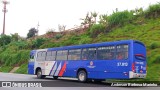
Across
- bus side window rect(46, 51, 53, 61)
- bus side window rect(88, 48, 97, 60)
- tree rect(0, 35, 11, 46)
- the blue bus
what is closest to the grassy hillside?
the blue bus

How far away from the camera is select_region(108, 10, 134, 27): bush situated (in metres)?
38.6

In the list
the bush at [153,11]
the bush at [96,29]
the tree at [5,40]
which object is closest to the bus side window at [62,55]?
the bush at [96,29]

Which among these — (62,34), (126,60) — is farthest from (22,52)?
(126,60)

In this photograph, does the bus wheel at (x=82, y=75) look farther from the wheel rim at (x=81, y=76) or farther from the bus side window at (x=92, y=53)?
the bus side window at (x=92, y=53)

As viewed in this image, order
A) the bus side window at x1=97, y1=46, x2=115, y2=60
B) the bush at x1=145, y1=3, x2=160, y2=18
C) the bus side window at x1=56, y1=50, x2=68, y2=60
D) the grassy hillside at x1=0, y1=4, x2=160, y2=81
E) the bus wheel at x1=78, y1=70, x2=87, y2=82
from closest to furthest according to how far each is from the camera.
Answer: the bus side window at x1=97, y1=46, x2=115, y2=60 < the bus wheel at x1=78, y1=70, x2=87, y2=82 < the bus side window at x1=56, y1=50, x2=68, y2=60 < the grassy hillside at x1=0, y1=4, x2=160, y2=81 < the bush at x1=145, y1=3, x2=160, y2=18

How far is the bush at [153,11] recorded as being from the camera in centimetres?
3672

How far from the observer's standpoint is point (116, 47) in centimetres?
1955

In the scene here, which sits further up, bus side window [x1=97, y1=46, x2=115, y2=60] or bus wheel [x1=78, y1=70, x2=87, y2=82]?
bus side window [x1=97, y1=46, x2=115, y2=60]

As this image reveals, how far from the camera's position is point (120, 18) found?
3928cm

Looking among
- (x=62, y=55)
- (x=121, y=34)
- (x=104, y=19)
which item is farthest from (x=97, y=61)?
(x=104, y=19)

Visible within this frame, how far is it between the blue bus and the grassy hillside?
4.16m

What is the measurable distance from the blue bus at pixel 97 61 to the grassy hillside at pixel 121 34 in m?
4.16

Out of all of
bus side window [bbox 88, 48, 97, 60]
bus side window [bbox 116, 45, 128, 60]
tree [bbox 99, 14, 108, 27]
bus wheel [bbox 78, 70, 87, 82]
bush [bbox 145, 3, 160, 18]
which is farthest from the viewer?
tree [bbox 99, 14, 108, 27]

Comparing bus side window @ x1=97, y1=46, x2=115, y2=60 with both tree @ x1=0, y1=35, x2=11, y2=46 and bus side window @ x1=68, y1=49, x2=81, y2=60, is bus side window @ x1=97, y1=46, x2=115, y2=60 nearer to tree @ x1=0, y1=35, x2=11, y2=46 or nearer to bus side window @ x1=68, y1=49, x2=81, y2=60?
bus side window @ x1=68, y1=49, x2=81, y2=60
